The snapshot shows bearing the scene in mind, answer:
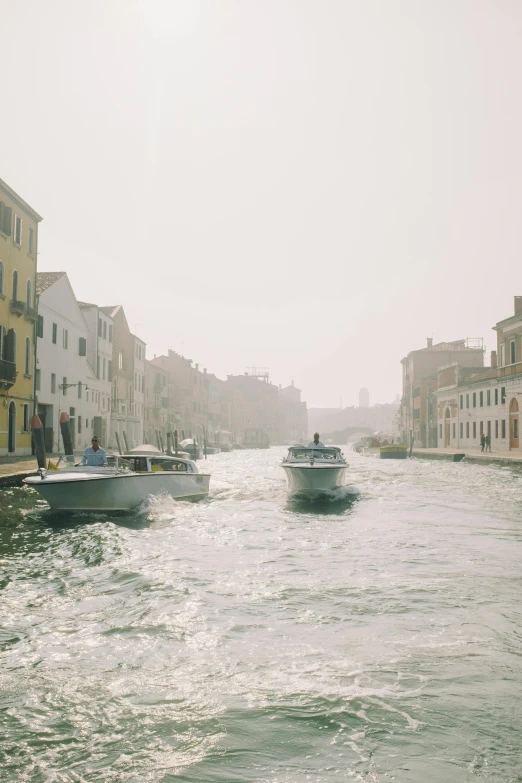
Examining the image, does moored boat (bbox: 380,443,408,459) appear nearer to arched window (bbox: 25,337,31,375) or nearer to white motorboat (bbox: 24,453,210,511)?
arched window (bbox: 25,337,31,375)

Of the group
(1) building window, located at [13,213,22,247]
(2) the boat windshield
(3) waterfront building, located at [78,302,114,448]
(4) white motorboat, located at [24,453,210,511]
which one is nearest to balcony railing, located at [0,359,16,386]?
(1) building window, located at [13,213,22,247]

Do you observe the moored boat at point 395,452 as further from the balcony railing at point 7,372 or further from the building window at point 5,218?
the building window at point 5,218

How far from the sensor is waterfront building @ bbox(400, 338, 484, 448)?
7362 cm

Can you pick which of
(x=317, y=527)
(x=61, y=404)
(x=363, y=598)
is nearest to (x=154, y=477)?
(x=317, y=527)

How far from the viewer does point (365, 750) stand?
443 centimetres

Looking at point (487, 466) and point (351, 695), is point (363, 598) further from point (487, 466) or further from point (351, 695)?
point (487, 466)

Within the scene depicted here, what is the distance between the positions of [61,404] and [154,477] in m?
23.6

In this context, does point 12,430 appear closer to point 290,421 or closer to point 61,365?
point 61,365

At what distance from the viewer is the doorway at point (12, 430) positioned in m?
29.3

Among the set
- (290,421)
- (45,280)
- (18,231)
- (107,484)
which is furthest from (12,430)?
(290,421)

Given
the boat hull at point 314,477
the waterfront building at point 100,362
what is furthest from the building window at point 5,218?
the waterfront building at point 100,362

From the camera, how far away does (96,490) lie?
15156 mm

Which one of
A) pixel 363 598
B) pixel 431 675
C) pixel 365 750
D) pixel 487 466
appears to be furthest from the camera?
pixel 487 466

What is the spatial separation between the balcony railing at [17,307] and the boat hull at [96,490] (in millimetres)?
15486
